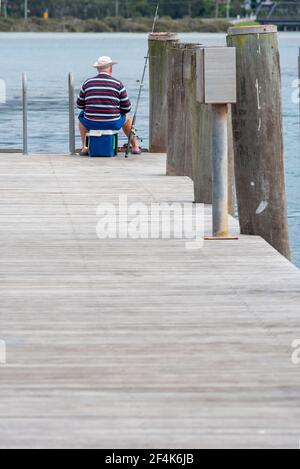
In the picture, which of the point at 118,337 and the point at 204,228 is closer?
the point at 118,337

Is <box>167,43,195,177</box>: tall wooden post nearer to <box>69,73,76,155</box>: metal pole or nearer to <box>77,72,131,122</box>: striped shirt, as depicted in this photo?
<box>77,72,131,122</box>: striped shirt

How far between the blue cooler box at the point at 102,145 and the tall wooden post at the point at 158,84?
2.08ft

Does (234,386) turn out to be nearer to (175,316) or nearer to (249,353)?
(249,353)

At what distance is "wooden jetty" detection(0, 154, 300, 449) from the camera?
4.62 metres

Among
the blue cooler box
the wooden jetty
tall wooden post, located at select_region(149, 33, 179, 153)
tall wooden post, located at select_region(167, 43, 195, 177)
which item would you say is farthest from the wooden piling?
the wooden jetty

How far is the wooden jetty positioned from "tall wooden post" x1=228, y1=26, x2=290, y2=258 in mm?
247

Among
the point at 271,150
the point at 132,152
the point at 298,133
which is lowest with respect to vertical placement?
the point at 298,133

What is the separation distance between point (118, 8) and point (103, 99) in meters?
125

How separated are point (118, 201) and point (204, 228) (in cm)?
165

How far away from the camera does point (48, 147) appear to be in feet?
79.6

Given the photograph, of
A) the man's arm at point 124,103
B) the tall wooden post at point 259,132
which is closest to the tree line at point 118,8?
the man's arm at point 124,103

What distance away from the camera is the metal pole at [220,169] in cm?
827
